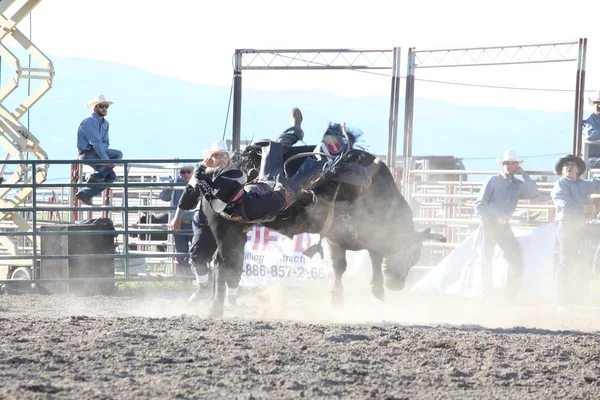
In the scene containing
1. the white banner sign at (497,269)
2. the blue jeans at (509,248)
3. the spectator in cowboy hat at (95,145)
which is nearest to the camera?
the blue jeans at (509,248)

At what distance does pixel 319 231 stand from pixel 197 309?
6.92 feet

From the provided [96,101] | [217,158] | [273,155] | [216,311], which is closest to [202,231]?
[217,158]

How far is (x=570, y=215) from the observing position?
8938 mm

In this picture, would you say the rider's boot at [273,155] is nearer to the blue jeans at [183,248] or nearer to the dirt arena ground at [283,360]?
the dirt arena ground at [283,360]

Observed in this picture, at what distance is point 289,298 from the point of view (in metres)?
9.30

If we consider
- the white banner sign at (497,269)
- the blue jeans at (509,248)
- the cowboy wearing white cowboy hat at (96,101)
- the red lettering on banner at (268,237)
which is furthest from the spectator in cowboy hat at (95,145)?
the blue jeans at (509,248)

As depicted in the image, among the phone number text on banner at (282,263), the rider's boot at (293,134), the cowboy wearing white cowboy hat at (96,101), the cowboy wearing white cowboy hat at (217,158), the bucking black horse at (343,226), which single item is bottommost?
the phone number text on banner at (282,263)

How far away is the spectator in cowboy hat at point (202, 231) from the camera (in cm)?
713

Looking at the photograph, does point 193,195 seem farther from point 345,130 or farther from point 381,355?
point 381,355

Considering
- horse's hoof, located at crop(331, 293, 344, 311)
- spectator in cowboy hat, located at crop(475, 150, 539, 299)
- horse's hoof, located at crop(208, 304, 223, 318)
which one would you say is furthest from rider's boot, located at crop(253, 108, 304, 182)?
spectator in cowboy hat, located at crop(475, 150, 539, 299)

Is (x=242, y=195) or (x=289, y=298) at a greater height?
(x=242, y=195)

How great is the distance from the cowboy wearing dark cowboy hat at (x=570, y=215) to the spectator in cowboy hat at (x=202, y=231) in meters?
4.05

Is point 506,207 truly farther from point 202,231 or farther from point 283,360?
point 283,360

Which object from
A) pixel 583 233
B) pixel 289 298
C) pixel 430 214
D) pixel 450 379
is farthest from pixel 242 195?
pixel 430 214
